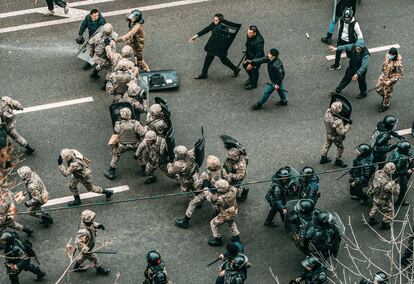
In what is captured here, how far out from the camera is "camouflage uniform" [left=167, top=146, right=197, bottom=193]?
1864 cm

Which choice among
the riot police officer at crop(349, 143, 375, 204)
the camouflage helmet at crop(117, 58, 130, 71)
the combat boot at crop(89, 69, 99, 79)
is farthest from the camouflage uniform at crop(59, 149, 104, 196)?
the riot police officer at crop(349, 143, 375, 204)

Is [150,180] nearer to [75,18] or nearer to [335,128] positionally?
[335,128]

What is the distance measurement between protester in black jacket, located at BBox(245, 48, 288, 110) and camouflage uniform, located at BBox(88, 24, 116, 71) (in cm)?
331

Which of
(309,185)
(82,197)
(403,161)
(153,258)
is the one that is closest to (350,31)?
(403,161)

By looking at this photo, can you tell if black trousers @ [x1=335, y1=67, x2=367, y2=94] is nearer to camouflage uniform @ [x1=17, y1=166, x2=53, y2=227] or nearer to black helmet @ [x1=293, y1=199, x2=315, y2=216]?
black helmet @ [x1=293, y1=199, x2=315, y2=216]

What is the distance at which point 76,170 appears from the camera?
18.5 metres

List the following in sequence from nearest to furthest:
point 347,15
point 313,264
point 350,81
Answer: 1. point 313,264
2. point 350,81
3. point 347,15

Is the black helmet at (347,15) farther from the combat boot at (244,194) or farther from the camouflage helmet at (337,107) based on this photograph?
the combat boot at (244,194)

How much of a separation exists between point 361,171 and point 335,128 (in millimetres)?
1117

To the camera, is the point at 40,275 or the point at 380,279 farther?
the point at 40,275

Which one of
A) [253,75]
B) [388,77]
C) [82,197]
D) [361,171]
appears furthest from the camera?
[253,75]

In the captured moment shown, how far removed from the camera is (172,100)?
22.1m

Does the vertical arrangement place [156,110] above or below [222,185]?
above

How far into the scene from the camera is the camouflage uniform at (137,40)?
21.7m
